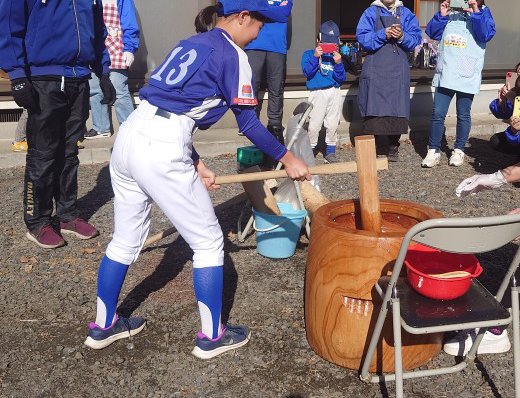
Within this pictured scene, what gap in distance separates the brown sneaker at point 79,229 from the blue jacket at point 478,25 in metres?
4.70

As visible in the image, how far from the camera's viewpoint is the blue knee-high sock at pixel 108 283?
3.26 meters

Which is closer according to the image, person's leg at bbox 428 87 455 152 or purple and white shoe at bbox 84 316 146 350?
purple and white shoe at bbox 84 316 146 350

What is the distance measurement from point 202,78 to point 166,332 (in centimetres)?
157

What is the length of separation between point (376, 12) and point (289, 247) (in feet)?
12.5

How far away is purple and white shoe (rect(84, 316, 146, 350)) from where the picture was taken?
338 centimetres

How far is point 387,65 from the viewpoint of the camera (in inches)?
281

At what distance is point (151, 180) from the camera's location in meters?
2.91

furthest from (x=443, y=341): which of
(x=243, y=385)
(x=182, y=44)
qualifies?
(x=182, y=44)

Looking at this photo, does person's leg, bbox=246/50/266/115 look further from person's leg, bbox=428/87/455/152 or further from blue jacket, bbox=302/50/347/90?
person's leg, bbox=428/87/455/152

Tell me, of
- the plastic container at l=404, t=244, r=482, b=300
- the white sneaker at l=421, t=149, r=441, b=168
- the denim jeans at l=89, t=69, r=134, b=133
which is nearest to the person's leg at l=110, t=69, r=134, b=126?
the denim jeans at l=89, t=69, r=134, b=133

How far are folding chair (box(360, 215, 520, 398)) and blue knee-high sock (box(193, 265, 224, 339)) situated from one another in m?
0.81

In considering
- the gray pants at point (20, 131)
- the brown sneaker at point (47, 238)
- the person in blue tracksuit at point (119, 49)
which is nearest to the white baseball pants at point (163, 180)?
the brown sneaker at point (47, 238)

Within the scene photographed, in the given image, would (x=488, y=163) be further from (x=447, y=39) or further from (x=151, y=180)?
(x=151, y=180)

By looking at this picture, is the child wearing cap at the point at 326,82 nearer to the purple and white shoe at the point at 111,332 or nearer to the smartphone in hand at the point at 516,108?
the smartphone in hand at the point at 516,108
